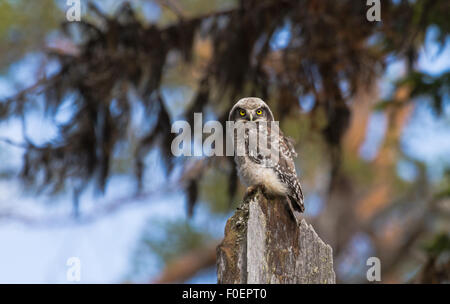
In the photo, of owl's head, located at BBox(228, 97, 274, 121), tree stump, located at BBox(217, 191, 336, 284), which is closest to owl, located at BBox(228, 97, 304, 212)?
owl's head, located at BBox(228, 97, 274, 121)

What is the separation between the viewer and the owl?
11.4 feet

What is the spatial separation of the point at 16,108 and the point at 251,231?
4.53 metres

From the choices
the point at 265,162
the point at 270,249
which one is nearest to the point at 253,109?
the point at 265,162

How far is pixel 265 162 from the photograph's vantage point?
388 centimetres

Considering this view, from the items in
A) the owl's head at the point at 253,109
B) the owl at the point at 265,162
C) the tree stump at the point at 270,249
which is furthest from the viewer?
the owl's head at the point at 253,109

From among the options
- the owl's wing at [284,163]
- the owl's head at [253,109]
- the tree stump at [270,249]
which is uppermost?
the owl's head at [253,109]

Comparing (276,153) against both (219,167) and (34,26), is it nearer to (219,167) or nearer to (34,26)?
(219,167)

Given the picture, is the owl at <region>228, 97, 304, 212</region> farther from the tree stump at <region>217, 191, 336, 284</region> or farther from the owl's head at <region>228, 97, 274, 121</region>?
the tree stump at <region>217, 191, 336, 284</region>

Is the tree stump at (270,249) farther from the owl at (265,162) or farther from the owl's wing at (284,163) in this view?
the owl's wing at (284,163)

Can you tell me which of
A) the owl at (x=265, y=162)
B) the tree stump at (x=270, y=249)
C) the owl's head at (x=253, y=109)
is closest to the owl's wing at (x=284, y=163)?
the owl at (x=265, y=162)

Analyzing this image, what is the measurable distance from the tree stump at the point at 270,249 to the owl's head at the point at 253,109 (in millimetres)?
1423

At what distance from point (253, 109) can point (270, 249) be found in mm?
1753

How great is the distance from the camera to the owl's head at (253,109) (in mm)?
4102
